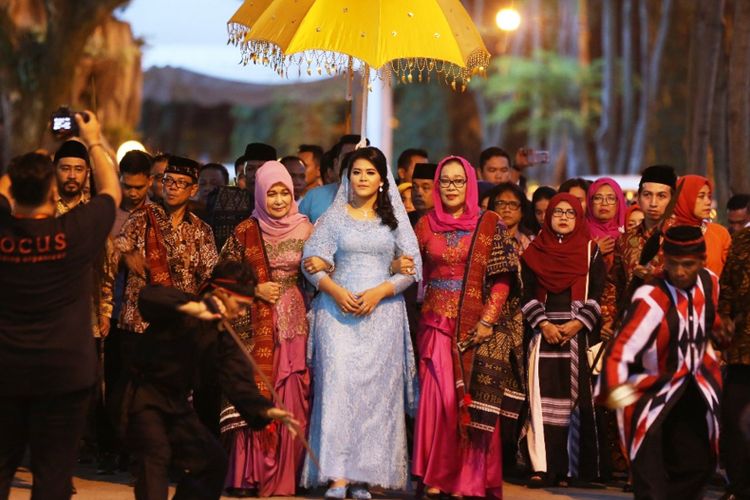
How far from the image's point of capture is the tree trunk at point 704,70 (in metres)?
16.6

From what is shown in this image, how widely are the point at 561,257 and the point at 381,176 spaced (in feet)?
4.60

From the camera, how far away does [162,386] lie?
7246 mm

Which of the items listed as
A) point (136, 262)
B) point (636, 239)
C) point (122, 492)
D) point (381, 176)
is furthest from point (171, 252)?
point (636, 239)

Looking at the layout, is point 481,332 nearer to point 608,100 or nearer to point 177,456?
point 177,456

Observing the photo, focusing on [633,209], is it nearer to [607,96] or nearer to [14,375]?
[14,375]

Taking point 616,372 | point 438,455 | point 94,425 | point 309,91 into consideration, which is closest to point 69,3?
point 309,91

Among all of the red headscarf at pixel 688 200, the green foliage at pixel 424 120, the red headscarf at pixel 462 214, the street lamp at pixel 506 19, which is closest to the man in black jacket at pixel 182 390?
the red headscarf at pixel 462 214

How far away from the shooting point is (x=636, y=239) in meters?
9.78

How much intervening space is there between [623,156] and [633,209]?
87.6 ft

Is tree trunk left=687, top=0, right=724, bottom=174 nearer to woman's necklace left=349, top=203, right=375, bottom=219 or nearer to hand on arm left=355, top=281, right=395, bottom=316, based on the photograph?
woman's necklace left=349, top=203, right=375, bottom=219

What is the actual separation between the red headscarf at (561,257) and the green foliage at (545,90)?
111 feet

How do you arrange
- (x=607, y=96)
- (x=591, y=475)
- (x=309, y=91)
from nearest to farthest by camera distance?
(x=591, y=475) → (x=309, y=91) → (x=607, y=96)

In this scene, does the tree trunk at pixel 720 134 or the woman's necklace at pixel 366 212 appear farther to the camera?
the tree trunk at pixel 720 134

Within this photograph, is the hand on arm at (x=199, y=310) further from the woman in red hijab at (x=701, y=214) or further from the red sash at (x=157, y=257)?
the woman in red hijab at (x=701, y=214)
